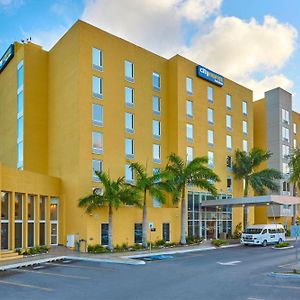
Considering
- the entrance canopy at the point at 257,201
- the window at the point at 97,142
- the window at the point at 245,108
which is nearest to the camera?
the window at the point at 97,142

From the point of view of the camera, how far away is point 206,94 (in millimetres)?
45281

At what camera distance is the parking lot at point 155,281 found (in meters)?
15.2

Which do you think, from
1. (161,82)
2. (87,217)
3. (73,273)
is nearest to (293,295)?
(73,273)

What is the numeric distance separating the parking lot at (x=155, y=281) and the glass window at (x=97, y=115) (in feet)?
44.4

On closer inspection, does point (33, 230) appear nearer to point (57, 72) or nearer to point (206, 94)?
point (57, 72)

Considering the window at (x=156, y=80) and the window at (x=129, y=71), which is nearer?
the window at (x=129, y=71)

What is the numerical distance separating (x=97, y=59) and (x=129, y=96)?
191 inches

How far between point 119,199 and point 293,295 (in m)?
17.8

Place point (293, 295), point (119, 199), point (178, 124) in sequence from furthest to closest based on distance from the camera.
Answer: point (178, 124) < point (119, 199) < point (293, 295)

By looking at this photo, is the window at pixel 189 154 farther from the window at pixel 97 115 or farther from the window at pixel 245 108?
the window at pixel 245 108

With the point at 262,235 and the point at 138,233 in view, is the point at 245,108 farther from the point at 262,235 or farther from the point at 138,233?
the point at 138,233

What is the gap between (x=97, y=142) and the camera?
115 ft

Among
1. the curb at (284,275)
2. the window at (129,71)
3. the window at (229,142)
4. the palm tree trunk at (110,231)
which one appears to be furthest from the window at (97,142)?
the curb at (284,275)

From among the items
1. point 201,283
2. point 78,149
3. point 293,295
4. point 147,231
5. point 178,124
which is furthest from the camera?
point 178,124
